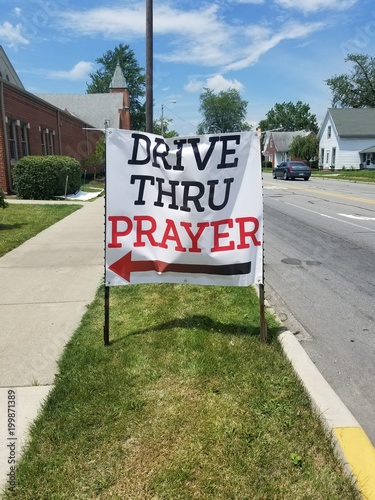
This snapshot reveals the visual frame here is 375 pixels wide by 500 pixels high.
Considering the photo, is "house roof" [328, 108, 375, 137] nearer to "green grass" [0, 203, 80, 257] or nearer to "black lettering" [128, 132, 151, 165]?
"green grass" [0, 203, 80, 257]

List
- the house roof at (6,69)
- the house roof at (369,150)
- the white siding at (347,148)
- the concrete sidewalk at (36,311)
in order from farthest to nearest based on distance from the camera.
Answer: the white siding at (347,148) < the house roof at (369,150) < the house roof at (6,69) < the concrete sidewalk at (36,311)

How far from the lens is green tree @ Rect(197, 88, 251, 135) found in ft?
367

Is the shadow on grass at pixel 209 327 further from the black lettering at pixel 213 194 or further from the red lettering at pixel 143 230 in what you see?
the black lettering at pixel 213 194

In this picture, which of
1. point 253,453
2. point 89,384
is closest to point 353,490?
point 253,453

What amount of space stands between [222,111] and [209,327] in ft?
379

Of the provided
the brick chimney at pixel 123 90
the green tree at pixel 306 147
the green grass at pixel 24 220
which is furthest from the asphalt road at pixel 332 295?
the brick chimney at pixel 123 90

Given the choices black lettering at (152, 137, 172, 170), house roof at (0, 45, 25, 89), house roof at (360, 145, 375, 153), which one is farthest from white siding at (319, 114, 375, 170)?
black lettering at (152, 137, 172, 170)

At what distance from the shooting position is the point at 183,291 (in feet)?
17.4

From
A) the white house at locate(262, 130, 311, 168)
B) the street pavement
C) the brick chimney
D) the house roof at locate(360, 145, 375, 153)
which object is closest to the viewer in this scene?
the street pavement

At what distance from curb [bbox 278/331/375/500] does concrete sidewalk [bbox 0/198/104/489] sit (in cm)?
190

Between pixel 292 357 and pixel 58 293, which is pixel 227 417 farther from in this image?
pixel 58 293

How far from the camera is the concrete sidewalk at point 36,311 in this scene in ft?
9.57

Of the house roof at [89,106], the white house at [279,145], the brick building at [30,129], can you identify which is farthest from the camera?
the white house at [279,145]

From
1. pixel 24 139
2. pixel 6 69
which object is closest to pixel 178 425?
pixel 24 139
